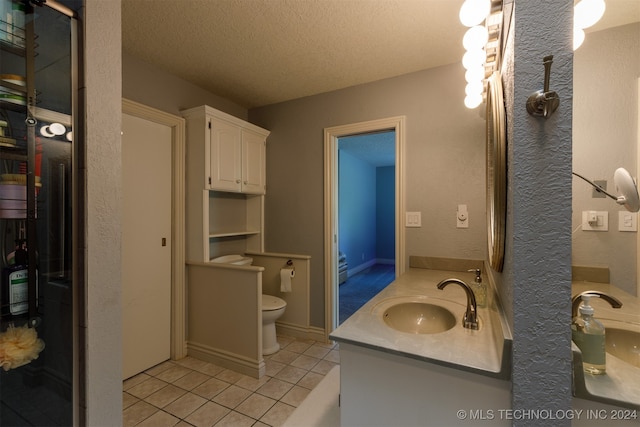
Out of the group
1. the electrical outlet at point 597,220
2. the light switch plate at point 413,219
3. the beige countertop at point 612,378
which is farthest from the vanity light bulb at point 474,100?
the beige countertop at point 612,378

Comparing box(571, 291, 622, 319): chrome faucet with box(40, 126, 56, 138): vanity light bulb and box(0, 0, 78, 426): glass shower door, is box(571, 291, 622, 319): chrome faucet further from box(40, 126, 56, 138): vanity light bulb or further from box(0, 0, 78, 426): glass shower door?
box(40, 126, 56, 138): vanity light bulb

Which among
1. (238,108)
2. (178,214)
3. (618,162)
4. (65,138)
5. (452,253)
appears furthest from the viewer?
(238,108)

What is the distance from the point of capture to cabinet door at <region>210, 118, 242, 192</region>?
2.29 meters

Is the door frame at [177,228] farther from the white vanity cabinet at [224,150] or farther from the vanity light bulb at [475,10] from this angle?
the vanity light bulb at [475,10]

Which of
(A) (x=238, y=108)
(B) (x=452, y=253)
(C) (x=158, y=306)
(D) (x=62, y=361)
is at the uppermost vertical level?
(A) (x=238, y=108)

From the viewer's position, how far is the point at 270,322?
93.1 inches

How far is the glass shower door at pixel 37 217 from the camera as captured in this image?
0.86m

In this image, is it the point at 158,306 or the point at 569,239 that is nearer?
the point at 569,239

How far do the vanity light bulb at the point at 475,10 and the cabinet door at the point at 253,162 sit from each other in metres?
1.95

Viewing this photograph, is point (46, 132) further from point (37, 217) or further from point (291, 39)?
point (291, 39)

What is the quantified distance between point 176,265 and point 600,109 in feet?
8.55

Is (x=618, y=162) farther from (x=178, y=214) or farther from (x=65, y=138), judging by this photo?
(x=178, y=214)

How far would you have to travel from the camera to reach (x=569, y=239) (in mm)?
643

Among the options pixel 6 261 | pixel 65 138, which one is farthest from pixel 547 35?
pixel 6 261
